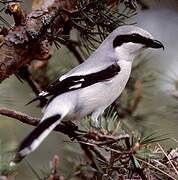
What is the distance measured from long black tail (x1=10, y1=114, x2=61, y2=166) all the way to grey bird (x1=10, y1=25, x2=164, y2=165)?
1.4 inches

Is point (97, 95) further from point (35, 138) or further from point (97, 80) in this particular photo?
point (35, 138)

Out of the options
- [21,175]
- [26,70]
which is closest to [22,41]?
[26,70]

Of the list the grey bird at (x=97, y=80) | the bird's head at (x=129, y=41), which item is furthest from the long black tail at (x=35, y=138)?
the bird's head at (x=129, y=41)

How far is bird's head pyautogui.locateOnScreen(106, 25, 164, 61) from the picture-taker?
1.10 metres

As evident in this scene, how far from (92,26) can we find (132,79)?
0.35 metres

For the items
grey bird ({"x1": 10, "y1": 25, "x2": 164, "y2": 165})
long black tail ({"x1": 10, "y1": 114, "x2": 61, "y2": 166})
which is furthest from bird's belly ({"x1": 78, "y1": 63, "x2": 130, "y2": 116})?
long black tail ({"x1": 10, "y1": 114, "x2": 61, "y2": 166})

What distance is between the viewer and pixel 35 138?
0.81m

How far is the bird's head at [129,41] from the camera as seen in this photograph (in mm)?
1104

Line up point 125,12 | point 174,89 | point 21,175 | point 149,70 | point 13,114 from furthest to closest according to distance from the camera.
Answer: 1. point 21,175
2. point 149,70
3. point 174,89
4. point 125,12
5. point 13,114

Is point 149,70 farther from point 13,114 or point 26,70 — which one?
point 13,114

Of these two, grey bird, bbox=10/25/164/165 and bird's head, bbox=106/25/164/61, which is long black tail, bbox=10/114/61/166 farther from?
bird's head, bbox=106/25/164/61

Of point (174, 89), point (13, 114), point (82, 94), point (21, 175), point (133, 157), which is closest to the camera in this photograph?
point (133, 157)

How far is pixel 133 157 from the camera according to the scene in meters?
0.83

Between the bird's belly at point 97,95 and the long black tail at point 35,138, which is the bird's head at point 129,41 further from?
the long black tail at point 35,138
